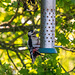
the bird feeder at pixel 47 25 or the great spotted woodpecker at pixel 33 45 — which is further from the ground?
the bird feeder at pixel 47 25

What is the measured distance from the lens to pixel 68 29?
10.4 ft

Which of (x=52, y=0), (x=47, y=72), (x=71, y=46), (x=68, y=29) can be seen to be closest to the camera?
(x=47, y=72)

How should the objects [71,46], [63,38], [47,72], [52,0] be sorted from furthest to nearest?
1. [71,46]
2. [63,38]
3. [52,0]
4. [47,72]

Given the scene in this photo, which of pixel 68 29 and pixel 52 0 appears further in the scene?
pixel 68 29

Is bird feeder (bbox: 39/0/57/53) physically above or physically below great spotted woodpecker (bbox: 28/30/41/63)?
above

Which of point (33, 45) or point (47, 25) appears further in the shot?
point (33, 45)

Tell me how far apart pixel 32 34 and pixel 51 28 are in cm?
82

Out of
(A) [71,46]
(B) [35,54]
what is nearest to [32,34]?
(B) [35,54]

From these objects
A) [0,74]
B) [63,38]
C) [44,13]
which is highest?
[44,13]

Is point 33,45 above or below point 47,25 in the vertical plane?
below

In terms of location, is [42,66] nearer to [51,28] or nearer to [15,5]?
[51,28]

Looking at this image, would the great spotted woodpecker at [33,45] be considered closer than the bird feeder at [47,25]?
No

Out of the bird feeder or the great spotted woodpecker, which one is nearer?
the bird feeder

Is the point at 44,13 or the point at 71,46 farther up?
the point at 44,13
